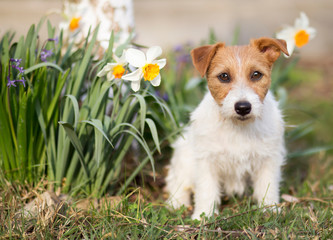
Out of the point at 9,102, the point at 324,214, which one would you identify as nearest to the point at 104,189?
the point at 9,102

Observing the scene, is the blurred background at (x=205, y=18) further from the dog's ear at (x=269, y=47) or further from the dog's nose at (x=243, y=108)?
the dog's nose at (x=243, y=108)

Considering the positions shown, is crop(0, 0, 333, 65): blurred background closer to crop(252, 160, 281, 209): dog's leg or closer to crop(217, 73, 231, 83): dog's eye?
crop(252, 160, 281, 209): dog's leg

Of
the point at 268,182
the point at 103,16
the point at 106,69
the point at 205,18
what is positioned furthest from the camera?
the point at 205,18

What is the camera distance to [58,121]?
2.97 m

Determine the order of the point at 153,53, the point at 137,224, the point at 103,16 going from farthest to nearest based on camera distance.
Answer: the point at 103,16 → the point at 153,53 → the point at 137,224

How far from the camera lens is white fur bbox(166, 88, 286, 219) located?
308cm

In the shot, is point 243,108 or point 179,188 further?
point 179,188

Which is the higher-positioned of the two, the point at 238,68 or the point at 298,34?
the point at 298,34

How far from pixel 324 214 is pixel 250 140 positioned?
72cm

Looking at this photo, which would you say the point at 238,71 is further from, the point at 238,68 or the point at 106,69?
the point at 106,69

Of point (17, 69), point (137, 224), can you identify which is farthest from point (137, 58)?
point (137, 224)

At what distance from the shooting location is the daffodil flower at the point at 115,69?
2.87 metres

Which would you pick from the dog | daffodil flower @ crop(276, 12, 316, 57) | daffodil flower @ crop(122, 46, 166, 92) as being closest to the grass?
the dog

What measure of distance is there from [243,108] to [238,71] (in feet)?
1.04
